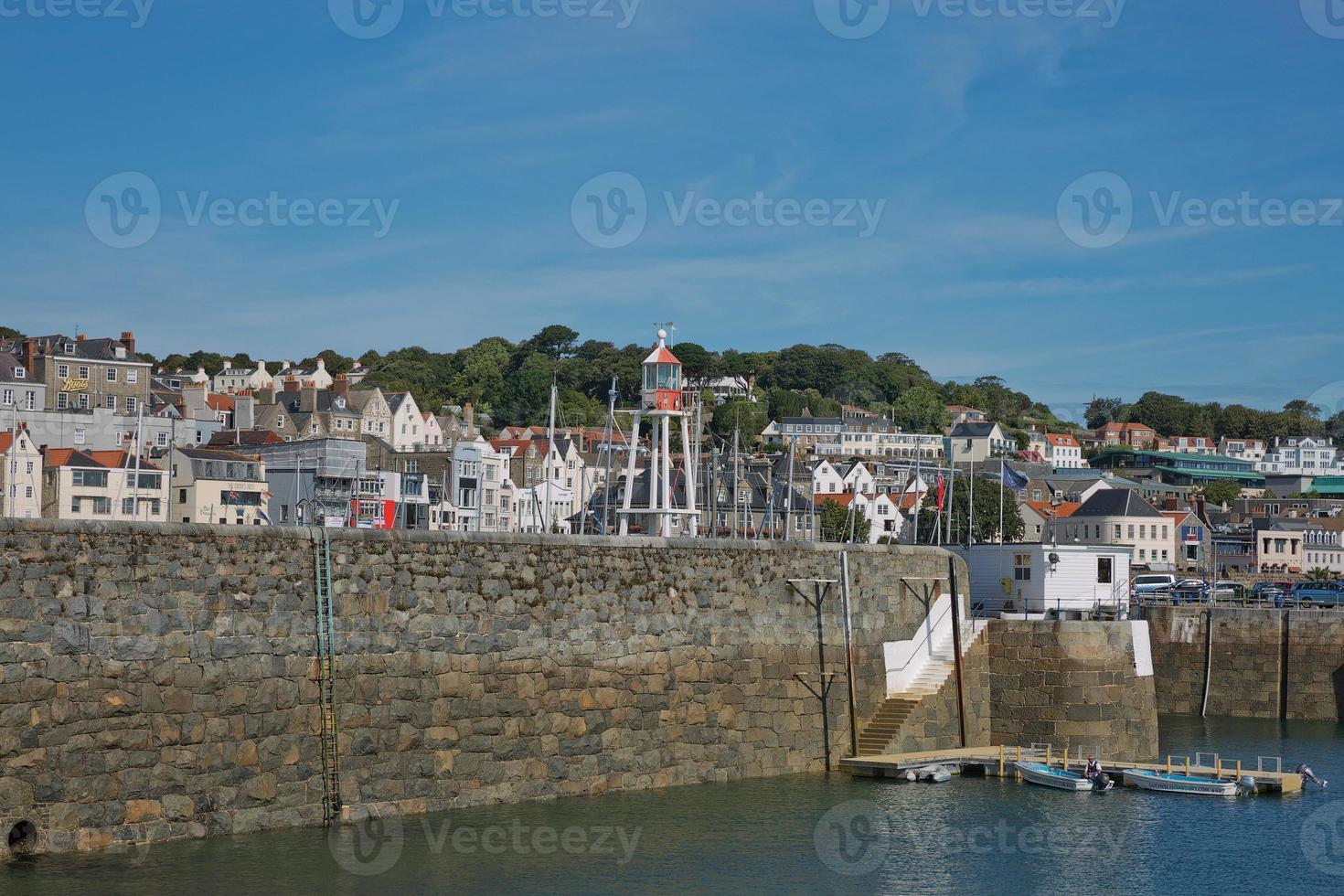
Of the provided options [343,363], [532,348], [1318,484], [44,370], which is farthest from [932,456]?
[44,370]

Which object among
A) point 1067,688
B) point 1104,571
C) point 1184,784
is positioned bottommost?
point 1184,784

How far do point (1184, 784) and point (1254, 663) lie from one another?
701 inches

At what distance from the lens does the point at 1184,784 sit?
107ft

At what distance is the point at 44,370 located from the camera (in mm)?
78188

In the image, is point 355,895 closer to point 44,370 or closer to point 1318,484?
point 44,370

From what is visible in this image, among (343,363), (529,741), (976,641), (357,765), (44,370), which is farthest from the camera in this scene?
(343,363)

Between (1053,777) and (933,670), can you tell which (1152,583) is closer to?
(933,670)

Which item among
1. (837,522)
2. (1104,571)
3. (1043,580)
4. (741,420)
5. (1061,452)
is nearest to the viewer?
(1043,580)

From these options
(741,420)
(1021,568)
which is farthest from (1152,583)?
(741,420)

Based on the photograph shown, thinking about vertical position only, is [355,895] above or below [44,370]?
below

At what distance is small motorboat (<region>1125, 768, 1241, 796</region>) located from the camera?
1284 inches

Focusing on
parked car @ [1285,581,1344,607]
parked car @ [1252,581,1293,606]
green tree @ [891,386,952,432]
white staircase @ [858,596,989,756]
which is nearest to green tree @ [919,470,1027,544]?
parked car @ [1252,581,1293,606]

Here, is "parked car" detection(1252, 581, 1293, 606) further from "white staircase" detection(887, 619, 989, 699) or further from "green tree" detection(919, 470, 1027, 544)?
"white staircase" detection(887, 619, 989, 699)

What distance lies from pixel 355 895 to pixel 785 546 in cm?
1300
